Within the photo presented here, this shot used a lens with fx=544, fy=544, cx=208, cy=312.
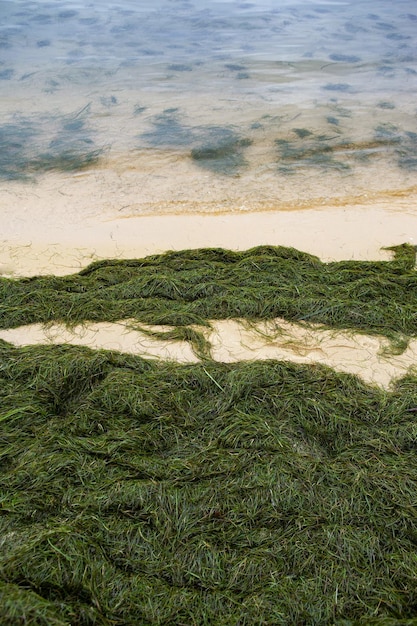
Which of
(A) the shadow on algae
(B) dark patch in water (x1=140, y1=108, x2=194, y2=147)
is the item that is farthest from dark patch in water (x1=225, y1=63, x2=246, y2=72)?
(A) the shadow on algae

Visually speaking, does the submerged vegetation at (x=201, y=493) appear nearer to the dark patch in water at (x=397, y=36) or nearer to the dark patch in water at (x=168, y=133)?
the dark patch in water at (x=168, y=133)

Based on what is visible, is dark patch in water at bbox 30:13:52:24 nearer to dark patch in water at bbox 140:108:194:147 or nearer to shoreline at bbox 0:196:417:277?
dark patch in water at bbox 140:108:194:147

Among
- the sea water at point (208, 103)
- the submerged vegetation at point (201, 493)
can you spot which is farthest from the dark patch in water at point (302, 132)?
the submerged vegetation at point (201, 493)

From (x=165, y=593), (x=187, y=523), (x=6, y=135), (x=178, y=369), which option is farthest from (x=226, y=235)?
(x=6, y=135)

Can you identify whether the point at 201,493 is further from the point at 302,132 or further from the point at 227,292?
the point at 302,132

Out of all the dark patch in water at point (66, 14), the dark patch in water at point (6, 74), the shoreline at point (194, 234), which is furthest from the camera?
the dark patch in water at point (66, 14)

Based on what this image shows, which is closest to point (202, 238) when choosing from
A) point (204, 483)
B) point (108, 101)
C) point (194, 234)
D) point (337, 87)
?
point (194, 234)
